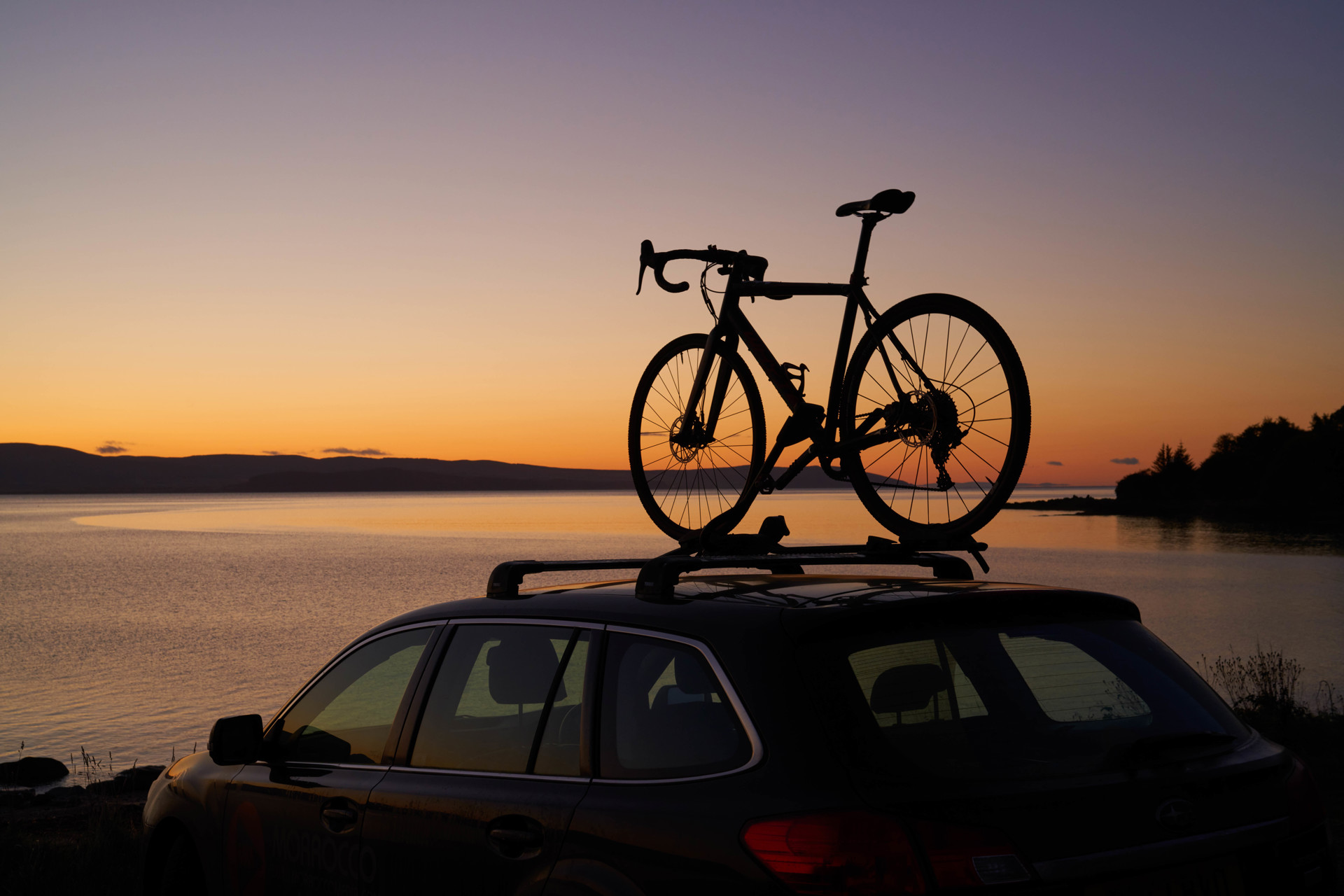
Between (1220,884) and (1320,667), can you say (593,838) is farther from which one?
(1320,667)

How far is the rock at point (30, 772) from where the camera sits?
1553 centimetres

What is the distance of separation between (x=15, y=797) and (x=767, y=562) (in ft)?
45.3

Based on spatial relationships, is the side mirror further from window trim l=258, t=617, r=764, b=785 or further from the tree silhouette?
the tree silhouette

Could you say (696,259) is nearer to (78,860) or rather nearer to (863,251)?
(863,251)

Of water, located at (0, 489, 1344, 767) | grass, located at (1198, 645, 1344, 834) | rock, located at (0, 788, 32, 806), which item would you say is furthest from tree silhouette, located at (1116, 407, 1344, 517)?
rock, located at (0, 788, 32, 806)

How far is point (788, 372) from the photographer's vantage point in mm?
5664

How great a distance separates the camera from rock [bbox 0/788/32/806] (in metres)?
13.4

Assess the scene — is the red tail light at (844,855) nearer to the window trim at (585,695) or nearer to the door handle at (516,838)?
the window trim at (585,695)

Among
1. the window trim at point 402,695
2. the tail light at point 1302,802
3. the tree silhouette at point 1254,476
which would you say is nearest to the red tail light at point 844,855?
the tail light at point 1302,802

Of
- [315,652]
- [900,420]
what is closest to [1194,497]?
[315,652]

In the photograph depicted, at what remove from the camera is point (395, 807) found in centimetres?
353

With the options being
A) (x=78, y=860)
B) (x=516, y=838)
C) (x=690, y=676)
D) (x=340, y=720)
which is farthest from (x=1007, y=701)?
(x=78, y=860)

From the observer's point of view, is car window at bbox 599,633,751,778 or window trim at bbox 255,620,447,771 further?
window trim at bbox 255,620,447,771

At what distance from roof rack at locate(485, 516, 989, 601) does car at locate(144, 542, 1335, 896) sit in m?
0.02
